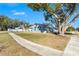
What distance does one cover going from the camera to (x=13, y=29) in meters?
3.69

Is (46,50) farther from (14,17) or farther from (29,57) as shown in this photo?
(14,17)

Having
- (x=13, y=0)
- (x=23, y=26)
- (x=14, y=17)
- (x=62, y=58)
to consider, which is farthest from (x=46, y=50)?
(x=13, y=0)

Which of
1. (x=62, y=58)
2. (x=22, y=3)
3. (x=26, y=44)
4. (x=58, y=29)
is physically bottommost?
(x=62, y=58)

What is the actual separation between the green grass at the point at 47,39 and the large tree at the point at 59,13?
0.58ft

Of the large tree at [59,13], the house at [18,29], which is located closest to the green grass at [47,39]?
the house at [18,29]

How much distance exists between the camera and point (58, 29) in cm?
380

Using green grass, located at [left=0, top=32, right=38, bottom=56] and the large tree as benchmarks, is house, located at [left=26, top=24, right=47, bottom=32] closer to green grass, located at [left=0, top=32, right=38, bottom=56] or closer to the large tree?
the large tree

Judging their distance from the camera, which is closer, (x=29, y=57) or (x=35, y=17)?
(x=29, y=57)

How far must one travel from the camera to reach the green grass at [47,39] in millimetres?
3627

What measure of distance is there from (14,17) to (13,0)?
32 cm

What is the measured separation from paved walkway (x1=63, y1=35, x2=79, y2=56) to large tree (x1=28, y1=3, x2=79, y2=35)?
262mm

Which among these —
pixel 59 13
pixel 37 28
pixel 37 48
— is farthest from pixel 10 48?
pixel 59 13

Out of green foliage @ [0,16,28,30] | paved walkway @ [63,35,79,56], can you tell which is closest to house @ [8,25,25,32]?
green foliage @ [0,16,28,30]

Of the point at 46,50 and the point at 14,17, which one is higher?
the point at 14,17
